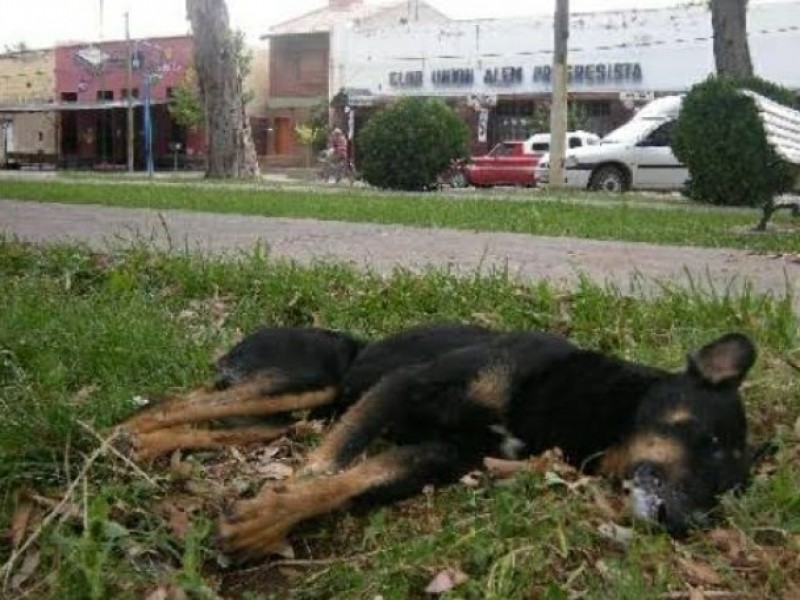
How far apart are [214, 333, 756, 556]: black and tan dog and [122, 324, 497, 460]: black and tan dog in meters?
0.33

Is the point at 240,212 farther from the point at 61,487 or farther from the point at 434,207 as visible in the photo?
the point at 61,487

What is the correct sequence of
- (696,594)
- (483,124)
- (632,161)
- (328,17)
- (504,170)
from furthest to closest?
(328,17) < (483,124) < (504,170) < (632,161) < (696,594)

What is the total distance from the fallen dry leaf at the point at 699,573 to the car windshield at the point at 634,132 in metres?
24.8

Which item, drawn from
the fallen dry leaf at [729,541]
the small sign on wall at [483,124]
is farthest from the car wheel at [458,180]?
the fallen dry leaf at [729,541]

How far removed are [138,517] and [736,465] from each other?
1.66 meters

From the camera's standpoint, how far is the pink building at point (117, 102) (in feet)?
175

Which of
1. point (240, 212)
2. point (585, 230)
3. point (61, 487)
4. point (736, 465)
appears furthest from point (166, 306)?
point (240, 212)

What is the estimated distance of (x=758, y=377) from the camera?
396 centimetres

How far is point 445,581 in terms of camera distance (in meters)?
2.78

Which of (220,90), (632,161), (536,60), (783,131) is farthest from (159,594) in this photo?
(536,60)

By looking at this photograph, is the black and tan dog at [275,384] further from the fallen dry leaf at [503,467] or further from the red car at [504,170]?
the red car at [504,170]

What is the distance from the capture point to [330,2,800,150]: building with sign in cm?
3797

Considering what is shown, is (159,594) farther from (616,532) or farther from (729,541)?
(729,541)

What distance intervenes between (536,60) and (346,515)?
4082cm
